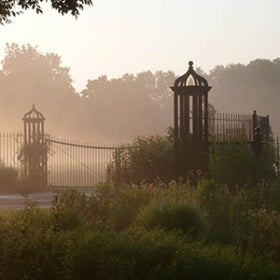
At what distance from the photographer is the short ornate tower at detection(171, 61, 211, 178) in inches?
819

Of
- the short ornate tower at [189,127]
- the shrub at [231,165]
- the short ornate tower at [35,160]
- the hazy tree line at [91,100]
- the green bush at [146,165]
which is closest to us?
the shrub at [231,165]

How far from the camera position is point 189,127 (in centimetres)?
2127

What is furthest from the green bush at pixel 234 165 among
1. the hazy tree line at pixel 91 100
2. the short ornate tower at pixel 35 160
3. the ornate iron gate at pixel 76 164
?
the hazy tree line at pixel 91 100

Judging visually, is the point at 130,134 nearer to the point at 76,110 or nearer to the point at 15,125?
the point at 76,110

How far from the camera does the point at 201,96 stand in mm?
21266

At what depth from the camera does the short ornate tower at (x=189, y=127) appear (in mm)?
20797

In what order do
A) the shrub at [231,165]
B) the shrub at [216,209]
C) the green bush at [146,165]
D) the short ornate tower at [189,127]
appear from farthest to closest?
the green bush at [146,165], the short ornate tower at [189,127], the shrub at [231,165], the shrub at [216,209]

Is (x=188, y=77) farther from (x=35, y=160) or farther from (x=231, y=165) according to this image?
(x=35, y=160)

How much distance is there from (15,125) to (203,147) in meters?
58.9

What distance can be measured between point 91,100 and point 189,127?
60938 mm

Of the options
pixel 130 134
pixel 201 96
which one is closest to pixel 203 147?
pixel 201 96

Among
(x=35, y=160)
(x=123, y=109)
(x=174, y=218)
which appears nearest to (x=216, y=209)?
(x=174, y=218)

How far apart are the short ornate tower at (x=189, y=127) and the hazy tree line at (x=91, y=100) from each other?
5392 cm

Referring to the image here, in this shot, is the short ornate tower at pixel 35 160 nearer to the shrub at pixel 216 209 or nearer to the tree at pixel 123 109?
the shrub at pixel 216 209
